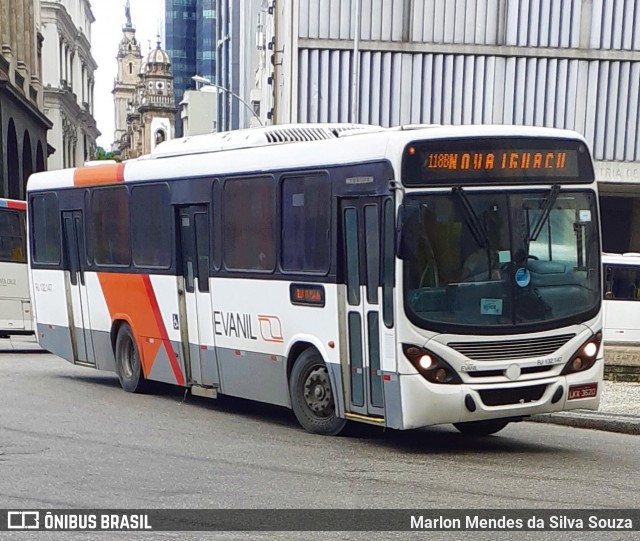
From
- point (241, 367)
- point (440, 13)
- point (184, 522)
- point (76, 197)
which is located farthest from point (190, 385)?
point (440, 13)

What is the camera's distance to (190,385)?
14.6 m

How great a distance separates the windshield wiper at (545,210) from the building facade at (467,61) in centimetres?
2435

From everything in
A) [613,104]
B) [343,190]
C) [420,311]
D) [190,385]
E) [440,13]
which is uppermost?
[440,13]

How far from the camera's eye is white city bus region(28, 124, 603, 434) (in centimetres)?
1080

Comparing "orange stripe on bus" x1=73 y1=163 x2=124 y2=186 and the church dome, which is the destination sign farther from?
the church dome

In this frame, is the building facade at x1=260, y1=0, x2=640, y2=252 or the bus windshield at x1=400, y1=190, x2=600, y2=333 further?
the building facade at x1=260, y1=0, x2=640, y2=252

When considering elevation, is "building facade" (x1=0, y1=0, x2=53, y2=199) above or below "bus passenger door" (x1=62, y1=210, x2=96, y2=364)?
above

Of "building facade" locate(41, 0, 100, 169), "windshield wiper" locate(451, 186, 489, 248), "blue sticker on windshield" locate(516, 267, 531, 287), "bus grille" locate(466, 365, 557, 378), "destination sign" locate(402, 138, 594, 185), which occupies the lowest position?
"bus grille" locate(466, 365, 557, 378)

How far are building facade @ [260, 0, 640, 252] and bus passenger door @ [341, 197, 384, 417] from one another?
79.7 feet

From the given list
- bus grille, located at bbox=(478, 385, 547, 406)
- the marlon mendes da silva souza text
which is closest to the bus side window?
bus grille, located at bbox=(478, 385, 547, 406)

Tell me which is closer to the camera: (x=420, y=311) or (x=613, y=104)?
(x=420, y=311)

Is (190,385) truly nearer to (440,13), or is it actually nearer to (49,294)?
(49,294)

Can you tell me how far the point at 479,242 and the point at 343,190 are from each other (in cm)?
141

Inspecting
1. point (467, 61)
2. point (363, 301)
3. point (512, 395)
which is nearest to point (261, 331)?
point (363, 301)
